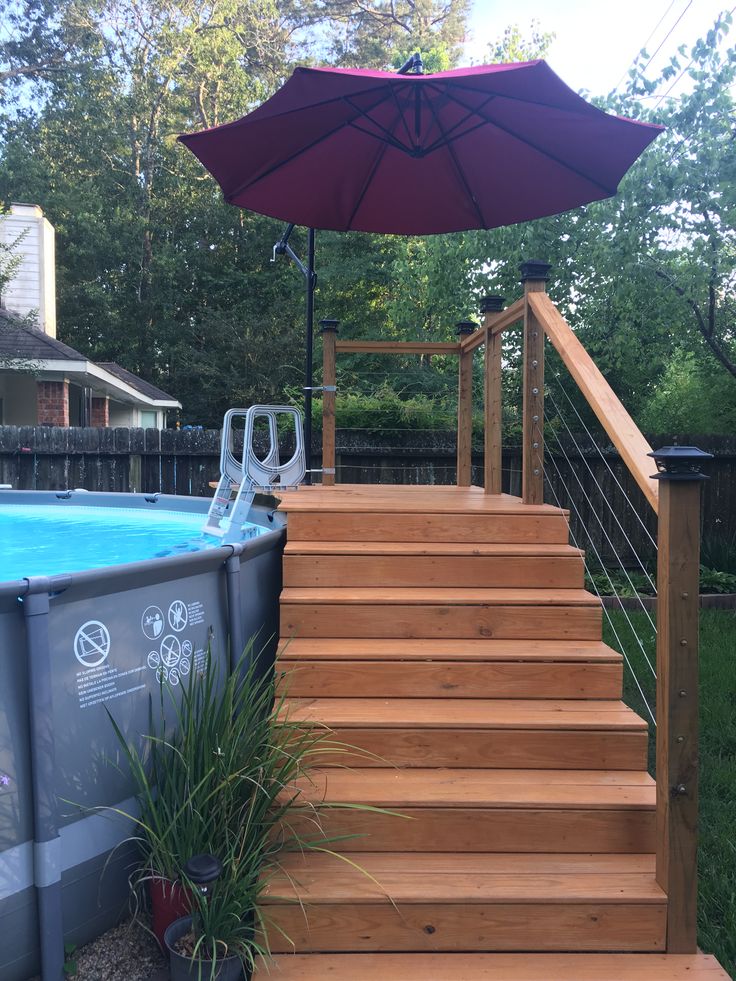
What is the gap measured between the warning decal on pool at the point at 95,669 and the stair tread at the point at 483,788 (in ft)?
2.20

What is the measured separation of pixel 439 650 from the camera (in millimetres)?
2883

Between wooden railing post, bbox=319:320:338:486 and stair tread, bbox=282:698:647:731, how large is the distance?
2.65 metres

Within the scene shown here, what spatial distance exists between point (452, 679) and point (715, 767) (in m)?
1.35

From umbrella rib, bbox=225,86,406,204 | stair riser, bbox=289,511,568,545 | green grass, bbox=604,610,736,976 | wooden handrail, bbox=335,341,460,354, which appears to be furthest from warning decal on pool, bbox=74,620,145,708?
wooden handrail, bbox=335,341,460,354

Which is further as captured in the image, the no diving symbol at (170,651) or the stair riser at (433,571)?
the stair riser at (433,571)

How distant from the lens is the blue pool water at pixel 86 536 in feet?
16.0

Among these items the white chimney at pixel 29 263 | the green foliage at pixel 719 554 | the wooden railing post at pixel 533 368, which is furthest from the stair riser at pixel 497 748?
the white chimney at pixel 29 263

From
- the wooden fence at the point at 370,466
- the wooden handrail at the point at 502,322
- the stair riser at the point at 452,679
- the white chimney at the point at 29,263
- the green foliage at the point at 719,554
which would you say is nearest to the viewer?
the stair riser at the point at 452,679

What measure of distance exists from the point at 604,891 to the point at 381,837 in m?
0.68

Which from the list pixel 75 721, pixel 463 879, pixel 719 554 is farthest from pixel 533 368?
pixel 719 554

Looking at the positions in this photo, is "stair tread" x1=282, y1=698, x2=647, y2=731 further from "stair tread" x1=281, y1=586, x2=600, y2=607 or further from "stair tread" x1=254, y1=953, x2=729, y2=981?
"stair tread" x1=254, y1=953, x2=729, y2=981

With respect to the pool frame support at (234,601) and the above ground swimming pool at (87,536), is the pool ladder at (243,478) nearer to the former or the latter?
the above ground swimming pool at (87,536)

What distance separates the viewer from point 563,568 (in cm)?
324

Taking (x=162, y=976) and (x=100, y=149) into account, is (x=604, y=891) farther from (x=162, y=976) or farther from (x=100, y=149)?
(x=100, y=149)
